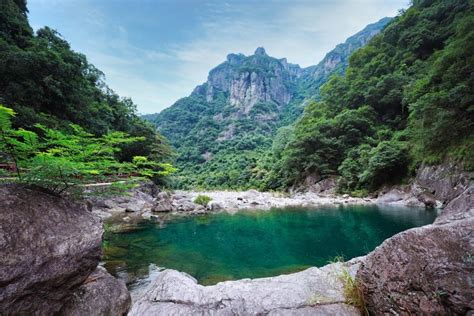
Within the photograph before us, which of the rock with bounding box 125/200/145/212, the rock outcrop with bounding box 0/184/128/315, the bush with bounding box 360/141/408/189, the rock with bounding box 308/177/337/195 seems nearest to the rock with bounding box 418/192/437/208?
the bush with bounding box 360/141/408/189

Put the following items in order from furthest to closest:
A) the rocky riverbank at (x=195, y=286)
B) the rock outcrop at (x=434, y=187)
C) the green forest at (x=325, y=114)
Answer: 1. the rock outcrop at (x=434, y=187)
2. the green forest at (x=325, y=114)
3. the rocky riverbank at (x=195, y=286)

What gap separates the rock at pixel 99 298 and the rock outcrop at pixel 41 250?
0.19 feet

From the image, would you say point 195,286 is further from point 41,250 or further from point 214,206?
point 214,206

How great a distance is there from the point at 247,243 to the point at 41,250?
8796 millimetres

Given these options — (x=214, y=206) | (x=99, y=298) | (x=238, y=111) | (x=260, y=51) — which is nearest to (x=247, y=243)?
(x=99, y=298)

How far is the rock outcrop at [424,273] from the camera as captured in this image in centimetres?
197

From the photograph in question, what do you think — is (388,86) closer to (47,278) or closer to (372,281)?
(372,281)

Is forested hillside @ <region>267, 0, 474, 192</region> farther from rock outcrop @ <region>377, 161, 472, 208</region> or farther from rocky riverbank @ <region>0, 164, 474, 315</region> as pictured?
rocky riverbank @ <region>0, 164, 474, 315</region>

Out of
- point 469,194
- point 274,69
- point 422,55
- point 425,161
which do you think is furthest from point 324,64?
point 469,194

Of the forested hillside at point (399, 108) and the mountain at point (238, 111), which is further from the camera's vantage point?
the mountain at point (238, 111)

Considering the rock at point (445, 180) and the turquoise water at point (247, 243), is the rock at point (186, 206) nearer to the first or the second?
A: the turquoise water at point (247, 243)

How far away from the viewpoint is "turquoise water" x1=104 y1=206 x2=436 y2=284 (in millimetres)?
7320

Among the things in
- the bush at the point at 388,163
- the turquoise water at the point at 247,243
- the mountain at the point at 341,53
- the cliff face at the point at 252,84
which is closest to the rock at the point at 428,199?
the turquoise water at the point at 247,243

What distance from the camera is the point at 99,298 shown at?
10.8 ft
